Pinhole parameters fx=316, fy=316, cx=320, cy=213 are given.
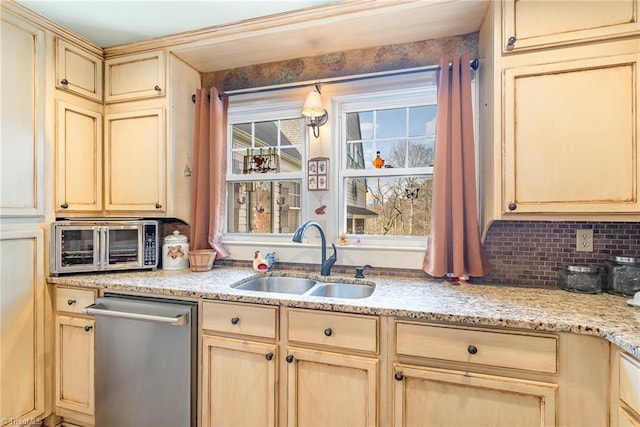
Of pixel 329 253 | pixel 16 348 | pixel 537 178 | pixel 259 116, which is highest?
pixel 259 116

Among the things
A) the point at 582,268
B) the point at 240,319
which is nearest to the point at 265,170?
the point at 240,319

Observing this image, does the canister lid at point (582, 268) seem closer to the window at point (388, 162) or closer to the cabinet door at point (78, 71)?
the window at point (388, 162)

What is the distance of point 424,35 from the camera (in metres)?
1.86

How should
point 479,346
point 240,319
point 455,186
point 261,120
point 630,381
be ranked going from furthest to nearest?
point 261,120 → point 455,186 → point 240,319 → point 479,346 → point 630,381

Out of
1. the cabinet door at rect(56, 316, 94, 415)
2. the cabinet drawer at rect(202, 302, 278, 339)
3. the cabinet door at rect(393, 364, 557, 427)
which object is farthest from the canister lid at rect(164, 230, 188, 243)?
the cabinet door at rect(393, 364, 557, 427)

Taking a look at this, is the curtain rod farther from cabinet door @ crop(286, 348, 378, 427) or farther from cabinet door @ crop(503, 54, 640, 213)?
cabinet door @ crop(286, 348, 378, 427)

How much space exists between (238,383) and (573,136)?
190 cm

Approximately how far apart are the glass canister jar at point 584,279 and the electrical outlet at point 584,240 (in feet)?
0.42

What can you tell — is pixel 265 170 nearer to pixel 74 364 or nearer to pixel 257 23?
pixel 257 23

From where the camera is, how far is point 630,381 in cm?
101

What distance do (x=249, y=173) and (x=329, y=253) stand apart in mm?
860

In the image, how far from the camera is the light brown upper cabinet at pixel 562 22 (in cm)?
133

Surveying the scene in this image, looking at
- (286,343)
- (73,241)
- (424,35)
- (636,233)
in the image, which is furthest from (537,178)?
(73,241)

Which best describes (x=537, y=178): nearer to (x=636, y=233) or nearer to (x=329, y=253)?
(x=636, y=233)
